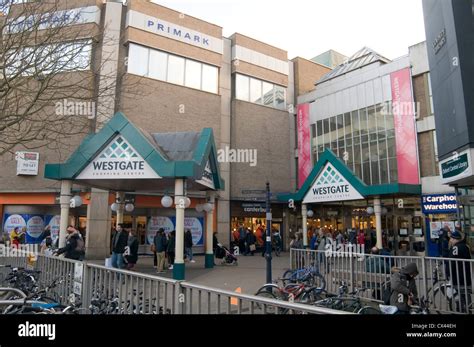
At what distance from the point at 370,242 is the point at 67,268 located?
20.7 metres

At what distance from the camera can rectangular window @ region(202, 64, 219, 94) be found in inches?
1046

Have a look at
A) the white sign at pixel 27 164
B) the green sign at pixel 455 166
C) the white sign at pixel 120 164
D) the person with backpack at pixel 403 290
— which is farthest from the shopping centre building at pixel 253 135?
the person with backpack at pixel 403 290

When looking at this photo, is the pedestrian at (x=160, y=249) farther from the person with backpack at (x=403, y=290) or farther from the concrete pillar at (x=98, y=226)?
the person with backpack at (x=403, y=290)

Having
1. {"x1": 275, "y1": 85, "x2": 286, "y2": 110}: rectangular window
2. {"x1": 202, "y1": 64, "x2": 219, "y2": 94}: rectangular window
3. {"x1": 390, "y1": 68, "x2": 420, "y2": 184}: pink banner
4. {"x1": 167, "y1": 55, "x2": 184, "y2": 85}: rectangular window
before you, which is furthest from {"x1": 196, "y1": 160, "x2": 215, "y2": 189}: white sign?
{"x1": 275, "y1": 85, "x2": 286, "y2": 110}: rectangular window

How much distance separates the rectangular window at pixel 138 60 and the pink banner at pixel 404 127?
15.8 meters

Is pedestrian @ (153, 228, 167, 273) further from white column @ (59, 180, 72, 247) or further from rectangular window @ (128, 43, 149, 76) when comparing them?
rectangular window @ (128, 43, 149, 76)

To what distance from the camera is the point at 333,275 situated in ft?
32.0

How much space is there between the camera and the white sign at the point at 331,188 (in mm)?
17062

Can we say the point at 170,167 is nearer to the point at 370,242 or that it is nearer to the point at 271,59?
the point at 370,242

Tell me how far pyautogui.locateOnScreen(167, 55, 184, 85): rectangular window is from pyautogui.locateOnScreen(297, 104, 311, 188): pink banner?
1057 cm

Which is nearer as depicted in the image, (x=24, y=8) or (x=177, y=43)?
(x=24, y=8)

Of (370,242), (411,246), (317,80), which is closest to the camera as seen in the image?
(411,246)

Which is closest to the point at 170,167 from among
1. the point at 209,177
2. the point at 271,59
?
the point at 209,177
